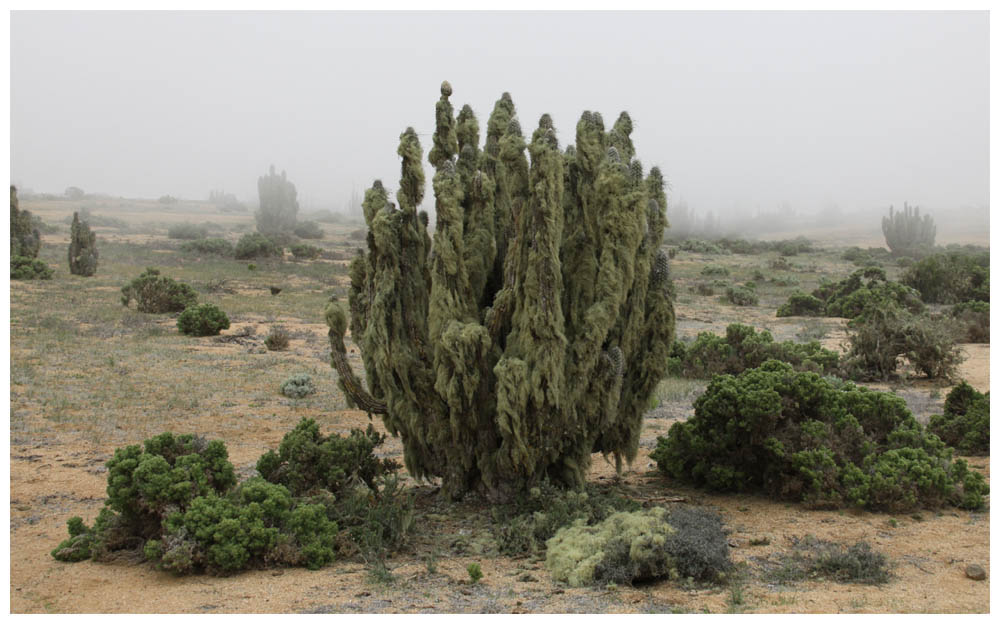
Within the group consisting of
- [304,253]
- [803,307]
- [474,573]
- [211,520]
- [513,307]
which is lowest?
[474,573]

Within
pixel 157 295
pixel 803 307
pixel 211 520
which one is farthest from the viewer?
pixel 803 307

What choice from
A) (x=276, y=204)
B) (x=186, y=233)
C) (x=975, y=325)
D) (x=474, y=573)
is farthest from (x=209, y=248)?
(x=474, y=573)

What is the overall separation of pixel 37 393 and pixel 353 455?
7609mm

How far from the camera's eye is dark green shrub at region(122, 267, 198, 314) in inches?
848

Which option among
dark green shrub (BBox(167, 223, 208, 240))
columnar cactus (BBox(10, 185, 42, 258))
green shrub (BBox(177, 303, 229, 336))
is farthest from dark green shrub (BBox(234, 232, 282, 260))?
green shrub (BBox(177, 303, 229, 336))

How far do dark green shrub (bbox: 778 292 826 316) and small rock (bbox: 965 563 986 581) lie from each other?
2095 cm

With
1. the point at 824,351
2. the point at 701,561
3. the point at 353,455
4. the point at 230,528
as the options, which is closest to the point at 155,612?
the point at 230,528

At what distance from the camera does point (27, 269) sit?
88.8 feet

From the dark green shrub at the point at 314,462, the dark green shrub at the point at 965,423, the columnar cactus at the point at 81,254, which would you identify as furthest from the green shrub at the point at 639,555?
the columnar cactus at the point at 81,254

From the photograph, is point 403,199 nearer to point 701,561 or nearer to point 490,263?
point 490,263

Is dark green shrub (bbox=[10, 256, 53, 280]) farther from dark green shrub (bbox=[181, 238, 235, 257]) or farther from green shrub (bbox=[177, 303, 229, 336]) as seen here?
dark green shrub (bbox=[181, 238, 235, 257])

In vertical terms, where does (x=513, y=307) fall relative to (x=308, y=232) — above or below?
below

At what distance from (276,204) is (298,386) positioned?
176ft

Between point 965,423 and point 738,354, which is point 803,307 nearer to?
point 738,354
